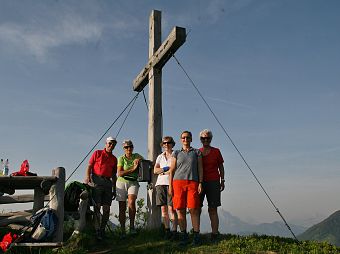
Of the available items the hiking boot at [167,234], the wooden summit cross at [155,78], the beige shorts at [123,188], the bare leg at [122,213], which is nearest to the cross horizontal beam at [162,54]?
the wooden summit cross at [155,78]

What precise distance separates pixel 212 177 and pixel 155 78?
3.34 m

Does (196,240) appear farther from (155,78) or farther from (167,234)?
(155,78)

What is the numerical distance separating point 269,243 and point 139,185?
11.0ft

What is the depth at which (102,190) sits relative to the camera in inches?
348

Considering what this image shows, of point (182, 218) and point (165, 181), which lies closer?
point (182, 218)

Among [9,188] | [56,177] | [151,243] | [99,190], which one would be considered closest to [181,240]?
[151,243]

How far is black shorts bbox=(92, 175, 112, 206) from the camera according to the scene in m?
8.80

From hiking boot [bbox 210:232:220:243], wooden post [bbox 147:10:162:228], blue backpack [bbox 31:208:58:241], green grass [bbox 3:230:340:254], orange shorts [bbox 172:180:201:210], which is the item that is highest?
wooden post [bbox 147:10:162:228]

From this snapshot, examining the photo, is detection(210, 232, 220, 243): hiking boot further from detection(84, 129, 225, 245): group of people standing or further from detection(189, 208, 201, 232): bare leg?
detection(189, 208, 201, 232): bare leg

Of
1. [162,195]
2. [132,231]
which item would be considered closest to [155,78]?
[162,195]

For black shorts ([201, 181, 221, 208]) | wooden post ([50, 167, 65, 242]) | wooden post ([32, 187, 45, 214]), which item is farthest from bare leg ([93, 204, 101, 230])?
black shorts ([201, 181, 221, 208])

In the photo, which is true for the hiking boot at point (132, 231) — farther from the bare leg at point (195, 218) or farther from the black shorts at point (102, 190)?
the bare leg at point (195, 218)

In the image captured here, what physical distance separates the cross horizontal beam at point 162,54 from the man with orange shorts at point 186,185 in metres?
2.61

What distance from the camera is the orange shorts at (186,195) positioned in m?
7.64
